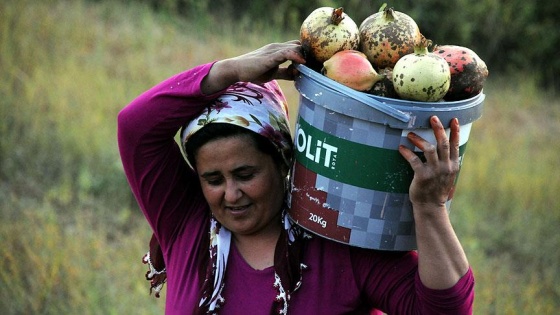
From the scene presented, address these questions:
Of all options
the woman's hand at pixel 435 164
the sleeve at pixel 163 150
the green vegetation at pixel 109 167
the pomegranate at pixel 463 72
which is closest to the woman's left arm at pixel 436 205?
the woman's hand at pixel 435 164

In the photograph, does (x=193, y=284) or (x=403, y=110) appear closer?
(x=403, y=110)

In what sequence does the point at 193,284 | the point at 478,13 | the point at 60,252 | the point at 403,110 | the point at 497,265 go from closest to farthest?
the point at 403,110 → the point at 193,284 → the point at 60,252 → the point at 497,265 → the point at 478,13

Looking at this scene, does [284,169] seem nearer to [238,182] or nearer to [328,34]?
[238,182]

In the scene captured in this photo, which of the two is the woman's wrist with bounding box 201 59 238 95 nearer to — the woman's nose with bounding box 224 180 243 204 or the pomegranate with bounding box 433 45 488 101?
the woman's nose with bounding box 224 180 243 204

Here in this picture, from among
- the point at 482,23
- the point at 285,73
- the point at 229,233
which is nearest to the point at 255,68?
the point at 285,73

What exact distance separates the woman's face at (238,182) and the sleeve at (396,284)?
32cm

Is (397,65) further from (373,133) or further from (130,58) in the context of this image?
(130,58)

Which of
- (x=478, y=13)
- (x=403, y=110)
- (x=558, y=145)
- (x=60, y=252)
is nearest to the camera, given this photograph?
(x=403, y=110)

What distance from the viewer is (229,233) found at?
2.42 m

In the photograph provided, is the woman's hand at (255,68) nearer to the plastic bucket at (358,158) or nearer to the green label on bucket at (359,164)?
the plastic bucket at (358,158)

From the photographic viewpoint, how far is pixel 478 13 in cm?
768

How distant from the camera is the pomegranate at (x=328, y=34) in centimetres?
209

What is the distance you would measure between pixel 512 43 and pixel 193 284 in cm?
619

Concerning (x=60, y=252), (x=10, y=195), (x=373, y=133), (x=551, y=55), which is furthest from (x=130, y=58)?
(x=373, y=133)
